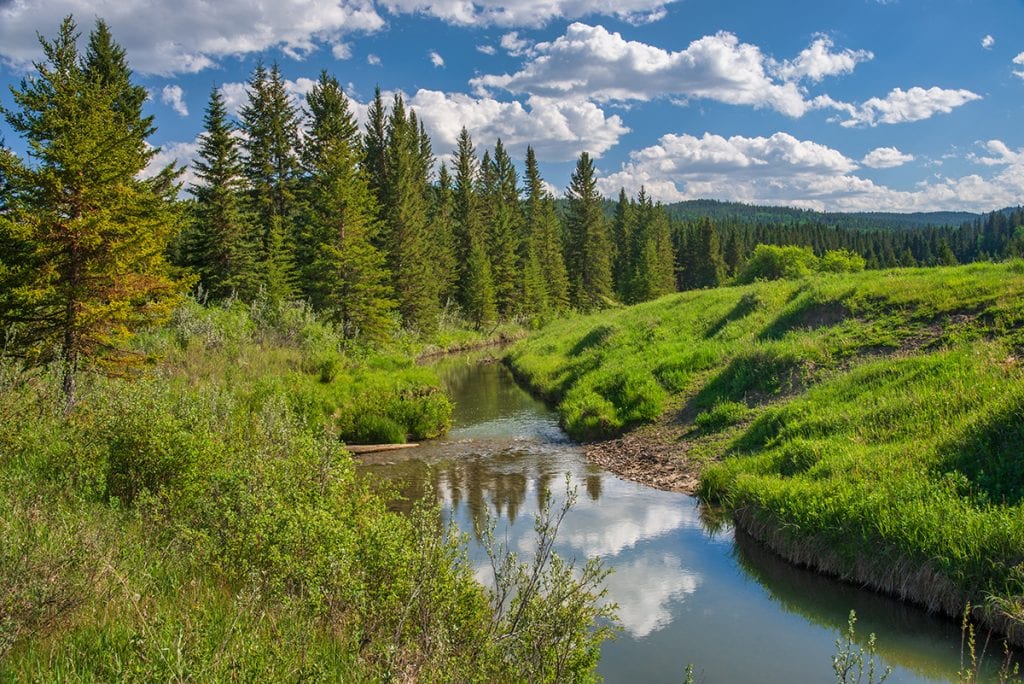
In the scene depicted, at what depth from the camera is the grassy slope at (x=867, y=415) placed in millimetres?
8398

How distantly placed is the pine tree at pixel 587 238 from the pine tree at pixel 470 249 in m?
11.4

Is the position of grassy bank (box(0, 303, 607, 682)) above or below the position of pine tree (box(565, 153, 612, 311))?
below

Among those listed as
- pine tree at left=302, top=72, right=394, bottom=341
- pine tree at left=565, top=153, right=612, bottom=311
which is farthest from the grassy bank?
pine tree at left=565, top=153, right=612, bottom=311

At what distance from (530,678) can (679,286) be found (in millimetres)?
95425

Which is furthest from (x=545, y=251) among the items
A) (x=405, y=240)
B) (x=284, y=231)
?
(x=284, y=231)

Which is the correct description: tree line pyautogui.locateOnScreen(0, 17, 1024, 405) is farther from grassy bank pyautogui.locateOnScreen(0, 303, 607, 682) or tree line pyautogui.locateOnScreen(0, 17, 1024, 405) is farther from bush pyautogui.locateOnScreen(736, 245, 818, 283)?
bush pyautogui.locateOnScreen(736, 245, 818, 283)

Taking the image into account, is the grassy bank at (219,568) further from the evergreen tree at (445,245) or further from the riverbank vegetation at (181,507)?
the evergreen tree at (445,245)

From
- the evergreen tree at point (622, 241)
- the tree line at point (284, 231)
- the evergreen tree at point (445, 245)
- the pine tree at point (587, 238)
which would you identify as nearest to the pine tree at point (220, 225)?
the tree line at point (284, 231)

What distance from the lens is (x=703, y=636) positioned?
777cm

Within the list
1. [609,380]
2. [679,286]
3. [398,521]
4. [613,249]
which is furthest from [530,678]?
[679,286]

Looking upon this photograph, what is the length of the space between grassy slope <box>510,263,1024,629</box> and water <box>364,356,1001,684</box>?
24.6 inches

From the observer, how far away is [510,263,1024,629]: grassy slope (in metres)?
8.40

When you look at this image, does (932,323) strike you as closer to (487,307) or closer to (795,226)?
(487,307)

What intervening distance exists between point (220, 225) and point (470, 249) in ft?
93.0
